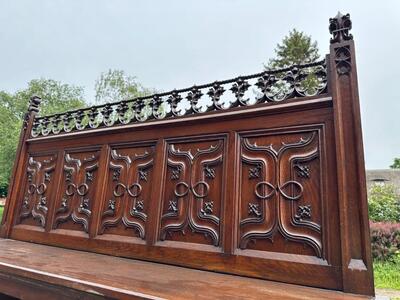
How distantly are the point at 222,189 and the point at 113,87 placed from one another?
19.1 feet

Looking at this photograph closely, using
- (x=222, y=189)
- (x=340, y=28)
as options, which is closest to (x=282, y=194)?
(x=222, y=189)

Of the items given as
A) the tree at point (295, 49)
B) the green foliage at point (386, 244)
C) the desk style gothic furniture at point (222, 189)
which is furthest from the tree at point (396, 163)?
the desk style gothic furniture at point (222, 189)

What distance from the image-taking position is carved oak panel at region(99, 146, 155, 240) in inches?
55.0

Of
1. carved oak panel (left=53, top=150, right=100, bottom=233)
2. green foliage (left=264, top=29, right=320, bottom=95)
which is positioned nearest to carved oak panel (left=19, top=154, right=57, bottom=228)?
carved oak panel (left=53, top=150, right=100, bottom=233)

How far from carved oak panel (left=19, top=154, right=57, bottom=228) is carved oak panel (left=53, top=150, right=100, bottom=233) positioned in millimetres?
124

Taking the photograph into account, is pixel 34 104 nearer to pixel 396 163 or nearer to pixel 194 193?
pixel 194 193

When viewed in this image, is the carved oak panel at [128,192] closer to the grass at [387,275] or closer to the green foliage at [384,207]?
the grass at [387,275]

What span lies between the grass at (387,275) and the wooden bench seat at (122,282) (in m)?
2.09

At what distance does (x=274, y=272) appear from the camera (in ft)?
3.30

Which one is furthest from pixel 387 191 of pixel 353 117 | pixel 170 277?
pixel 170 277

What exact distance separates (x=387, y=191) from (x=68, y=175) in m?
6.42

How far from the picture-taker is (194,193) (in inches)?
50.3

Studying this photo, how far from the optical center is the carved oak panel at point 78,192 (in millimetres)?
1568

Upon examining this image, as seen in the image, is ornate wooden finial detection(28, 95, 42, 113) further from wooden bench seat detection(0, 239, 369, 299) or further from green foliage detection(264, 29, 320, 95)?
green foliage detection(264, 29, 320, 95)
